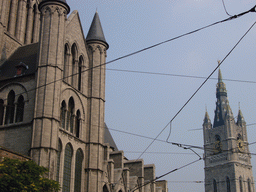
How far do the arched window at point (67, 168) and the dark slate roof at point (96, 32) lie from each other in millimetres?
10152

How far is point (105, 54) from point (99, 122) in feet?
20.9

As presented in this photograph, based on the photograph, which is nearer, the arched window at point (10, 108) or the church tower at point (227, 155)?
the arched window at point (10, 108)

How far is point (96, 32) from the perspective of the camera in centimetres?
3756

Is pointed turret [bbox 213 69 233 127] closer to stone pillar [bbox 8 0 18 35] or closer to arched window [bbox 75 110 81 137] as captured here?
stone pillar [bbox 8 0 18 35]

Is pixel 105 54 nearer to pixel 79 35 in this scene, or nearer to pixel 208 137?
pixel 79 35

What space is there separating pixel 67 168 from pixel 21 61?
922cm

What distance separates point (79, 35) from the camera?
35750 mm

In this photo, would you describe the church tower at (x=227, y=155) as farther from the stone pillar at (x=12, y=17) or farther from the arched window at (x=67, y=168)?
the arched window at (x=67, y=168)

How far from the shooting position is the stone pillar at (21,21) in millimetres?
39312

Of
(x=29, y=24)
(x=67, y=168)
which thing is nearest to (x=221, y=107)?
(x=29, y=24)

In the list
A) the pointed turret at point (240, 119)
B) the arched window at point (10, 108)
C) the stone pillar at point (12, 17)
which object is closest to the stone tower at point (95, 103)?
the arched window at point (10, 108)

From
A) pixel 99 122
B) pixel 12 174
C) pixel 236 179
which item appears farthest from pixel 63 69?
pixel 236 179

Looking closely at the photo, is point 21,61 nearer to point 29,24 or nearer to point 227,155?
point 29,24

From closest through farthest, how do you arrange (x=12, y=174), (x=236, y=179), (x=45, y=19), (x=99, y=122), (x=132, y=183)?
(x=12, y=174)
(x=45, y=19)
(x=99, y=122)
(x=132, y=183)
(x=236, y=179)
